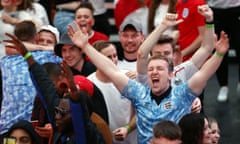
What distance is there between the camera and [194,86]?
7.35 m

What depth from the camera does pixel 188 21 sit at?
1007cm

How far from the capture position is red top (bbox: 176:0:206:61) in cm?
1000

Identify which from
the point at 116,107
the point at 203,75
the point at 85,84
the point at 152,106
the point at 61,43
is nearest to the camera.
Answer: the point at 203,75

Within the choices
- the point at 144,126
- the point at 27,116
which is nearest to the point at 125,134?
the point at 144,126

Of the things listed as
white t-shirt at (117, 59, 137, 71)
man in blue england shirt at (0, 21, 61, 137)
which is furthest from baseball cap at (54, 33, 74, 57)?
white t-shirt at (117, 59, 137, 71)

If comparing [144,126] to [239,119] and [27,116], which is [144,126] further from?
[239,119]

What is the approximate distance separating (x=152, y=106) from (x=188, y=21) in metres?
2.80

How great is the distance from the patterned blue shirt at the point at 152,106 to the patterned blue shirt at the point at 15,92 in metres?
1.45

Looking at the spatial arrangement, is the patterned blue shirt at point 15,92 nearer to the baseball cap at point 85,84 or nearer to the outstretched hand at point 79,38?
the baseball cap at point 85,84

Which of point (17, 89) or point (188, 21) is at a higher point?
point (188, 21)

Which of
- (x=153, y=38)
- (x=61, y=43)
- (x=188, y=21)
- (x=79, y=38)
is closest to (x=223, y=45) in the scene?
(x=153, y=38)

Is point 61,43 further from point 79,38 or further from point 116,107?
point 79,38

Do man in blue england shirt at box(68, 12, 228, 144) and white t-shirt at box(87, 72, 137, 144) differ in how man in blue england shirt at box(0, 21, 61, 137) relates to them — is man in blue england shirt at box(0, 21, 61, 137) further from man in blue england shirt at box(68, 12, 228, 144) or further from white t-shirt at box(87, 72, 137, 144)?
man in blue england shirt at box(68, 12, 228, 144)

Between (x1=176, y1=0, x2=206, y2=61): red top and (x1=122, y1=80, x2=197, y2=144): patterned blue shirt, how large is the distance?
2.62 m
